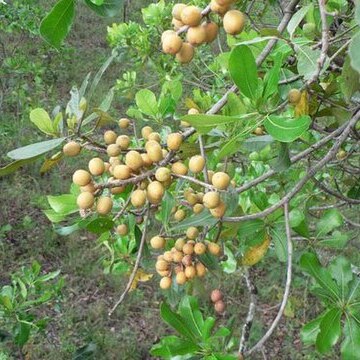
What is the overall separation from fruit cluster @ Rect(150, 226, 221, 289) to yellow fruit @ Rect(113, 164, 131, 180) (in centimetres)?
23

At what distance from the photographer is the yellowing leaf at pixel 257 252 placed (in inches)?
46.6

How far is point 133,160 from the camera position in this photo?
2.56ft

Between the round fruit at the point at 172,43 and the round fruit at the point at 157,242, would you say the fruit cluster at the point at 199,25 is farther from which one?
the round fruit at the point at 157,242

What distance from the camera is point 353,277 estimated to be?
1.19 meters

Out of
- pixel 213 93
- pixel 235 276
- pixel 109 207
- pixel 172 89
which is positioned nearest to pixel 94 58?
pixel 235 276

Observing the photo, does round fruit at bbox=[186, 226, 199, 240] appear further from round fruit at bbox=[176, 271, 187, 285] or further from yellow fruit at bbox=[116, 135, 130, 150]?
yellow fruit at bbox=[116, 135, 130, 150]

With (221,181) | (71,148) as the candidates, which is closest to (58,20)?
(71,148)

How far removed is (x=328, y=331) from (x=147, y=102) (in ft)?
1.88

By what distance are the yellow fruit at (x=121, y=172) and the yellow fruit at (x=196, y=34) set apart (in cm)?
20

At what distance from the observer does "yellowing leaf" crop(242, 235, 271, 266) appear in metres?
1.18

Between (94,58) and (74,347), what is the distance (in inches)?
157

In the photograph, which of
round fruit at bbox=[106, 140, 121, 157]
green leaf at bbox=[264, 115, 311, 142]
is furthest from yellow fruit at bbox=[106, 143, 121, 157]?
green leaf at bbox=[264, 115, 311, 142]

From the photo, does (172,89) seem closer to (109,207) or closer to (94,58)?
(109,207)

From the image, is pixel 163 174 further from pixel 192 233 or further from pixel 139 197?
pixel 192 233
